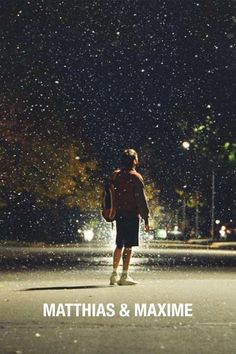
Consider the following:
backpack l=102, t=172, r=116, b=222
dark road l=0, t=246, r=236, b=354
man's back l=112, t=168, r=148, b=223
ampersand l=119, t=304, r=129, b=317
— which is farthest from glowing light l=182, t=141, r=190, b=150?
ampersand l=119, t=304, r=129, b=317

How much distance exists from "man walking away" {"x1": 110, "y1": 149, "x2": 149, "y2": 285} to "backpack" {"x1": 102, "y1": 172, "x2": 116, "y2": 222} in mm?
A: 80

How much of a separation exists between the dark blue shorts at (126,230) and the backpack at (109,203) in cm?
13

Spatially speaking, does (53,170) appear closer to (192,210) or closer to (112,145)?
(112,145)

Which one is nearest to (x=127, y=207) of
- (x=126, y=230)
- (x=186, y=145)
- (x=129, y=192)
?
(x=129, y=192)

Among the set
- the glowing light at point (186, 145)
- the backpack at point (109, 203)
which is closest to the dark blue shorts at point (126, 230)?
the backpack at point (109, 203)

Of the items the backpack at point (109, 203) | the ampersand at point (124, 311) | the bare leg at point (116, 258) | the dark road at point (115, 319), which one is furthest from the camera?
the bare leg at point (116, 258)

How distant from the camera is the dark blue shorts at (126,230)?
12.3m

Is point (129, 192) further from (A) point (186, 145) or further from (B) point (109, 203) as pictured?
(A) point (186, 145)

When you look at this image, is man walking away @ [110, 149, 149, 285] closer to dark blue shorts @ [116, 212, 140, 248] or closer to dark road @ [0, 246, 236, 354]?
dark blue shorts @ [116, 212, 140, 248]

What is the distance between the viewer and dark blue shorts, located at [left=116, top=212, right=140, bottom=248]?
12336 mm

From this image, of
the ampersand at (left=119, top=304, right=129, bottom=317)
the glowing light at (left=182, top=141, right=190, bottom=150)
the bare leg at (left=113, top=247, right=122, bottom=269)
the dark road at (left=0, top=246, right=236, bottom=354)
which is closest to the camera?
the dark road at (left=0, top=246, right=236, bottom=354)

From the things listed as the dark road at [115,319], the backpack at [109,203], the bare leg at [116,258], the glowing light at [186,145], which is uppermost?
the glowing light at [186,145]

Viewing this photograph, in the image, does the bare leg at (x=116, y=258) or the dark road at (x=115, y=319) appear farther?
the bare leg at (x=116, y=258)

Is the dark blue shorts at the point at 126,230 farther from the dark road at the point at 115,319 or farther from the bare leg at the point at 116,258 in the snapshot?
the dark road at the point at 115,319
